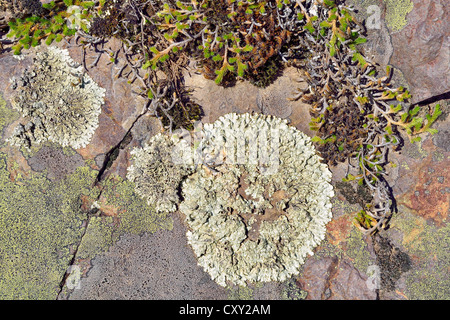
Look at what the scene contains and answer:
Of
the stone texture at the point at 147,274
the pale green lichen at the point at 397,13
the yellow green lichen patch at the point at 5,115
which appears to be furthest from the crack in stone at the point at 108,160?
the pale green lichen at the point at 397,13

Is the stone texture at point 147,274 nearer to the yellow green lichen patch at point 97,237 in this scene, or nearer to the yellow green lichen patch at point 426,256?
the yellow green lichen patch at point 97,237

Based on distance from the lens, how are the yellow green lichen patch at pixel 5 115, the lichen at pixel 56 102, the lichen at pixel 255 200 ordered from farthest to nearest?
the yellow green lichen patch at pixel 5 115 → the lichen at pixel 56 102 → the lichen at pixel 255 200

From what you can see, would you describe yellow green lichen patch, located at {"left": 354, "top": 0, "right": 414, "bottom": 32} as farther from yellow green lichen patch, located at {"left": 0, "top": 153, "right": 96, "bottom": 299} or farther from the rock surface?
yellow green lichen patch, located at {"left": 0, "top": 153, "right": 96, "bottom": 299}

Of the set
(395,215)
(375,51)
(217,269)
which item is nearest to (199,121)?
(217,269)

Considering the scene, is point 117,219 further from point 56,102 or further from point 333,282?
point 333,282

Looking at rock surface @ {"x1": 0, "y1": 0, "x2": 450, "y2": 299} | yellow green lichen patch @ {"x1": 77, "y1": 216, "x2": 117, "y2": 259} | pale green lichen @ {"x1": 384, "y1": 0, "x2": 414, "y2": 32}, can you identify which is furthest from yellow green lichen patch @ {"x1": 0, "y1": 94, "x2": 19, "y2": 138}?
pale green lichen @ {"x1": 384, "y1": 0, "x2": 414, "y2": 32}

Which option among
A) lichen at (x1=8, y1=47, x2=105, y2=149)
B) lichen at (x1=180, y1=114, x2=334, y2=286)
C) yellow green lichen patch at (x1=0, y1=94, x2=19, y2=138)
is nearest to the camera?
lichen at (x1=180, y1=114, x2=334, y2=286)

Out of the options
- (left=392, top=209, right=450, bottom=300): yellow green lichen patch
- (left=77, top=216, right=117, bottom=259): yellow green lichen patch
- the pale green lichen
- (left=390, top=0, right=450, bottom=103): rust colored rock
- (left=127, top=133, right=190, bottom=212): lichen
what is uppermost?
the pale green lichen
